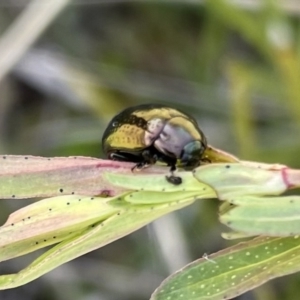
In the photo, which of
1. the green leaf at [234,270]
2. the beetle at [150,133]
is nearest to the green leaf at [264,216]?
the green leaf at [234,270]

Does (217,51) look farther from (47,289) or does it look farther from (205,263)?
(205,263)

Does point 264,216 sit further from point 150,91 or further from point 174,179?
point 150,91

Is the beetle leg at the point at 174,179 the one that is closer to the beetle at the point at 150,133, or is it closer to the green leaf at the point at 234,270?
the green leaf at the point at 234,270

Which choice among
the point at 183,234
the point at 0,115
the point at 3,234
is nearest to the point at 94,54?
the point at 0,115

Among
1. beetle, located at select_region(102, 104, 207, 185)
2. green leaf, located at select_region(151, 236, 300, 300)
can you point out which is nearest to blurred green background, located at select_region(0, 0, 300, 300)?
beetle, located at select_region(102, 104, 207, 185)

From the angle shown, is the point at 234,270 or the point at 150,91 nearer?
the point at 234,270

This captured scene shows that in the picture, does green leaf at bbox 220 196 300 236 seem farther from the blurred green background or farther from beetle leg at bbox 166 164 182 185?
the blurred green background

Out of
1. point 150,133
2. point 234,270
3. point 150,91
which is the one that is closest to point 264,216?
point 234,270
